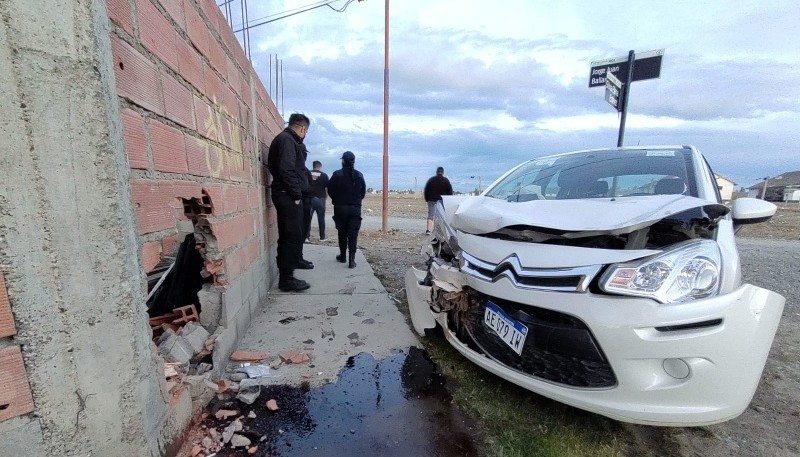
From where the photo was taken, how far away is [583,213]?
2.16 metres

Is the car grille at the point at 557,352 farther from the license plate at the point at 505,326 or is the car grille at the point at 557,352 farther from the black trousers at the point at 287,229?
the black trousers at the point at 287,229

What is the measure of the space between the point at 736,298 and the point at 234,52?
12.2ft

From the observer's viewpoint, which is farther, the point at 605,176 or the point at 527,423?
the point at 605,176

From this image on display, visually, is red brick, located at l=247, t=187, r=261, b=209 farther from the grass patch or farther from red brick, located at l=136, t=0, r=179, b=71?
the grass patch

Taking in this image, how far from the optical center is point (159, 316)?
2545 mm

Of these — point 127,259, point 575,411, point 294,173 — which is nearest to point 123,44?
point 127,259

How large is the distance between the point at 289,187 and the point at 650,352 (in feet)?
11.0

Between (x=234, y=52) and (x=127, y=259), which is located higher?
(x=234, y=52)

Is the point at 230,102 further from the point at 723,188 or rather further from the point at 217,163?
the point at 723,188

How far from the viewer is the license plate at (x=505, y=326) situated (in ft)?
6.46

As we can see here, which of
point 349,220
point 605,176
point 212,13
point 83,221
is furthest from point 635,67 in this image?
point 83,221

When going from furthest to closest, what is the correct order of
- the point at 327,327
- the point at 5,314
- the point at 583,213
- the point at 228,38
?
the point at 327,327 < the point at 228,38 < the point at 583,213 < the point at 5,314

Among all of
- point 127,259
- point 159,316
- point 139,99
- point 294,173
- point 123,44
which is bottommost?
point 159,316

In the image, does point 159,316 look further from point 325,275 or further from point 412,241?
point 412,241
